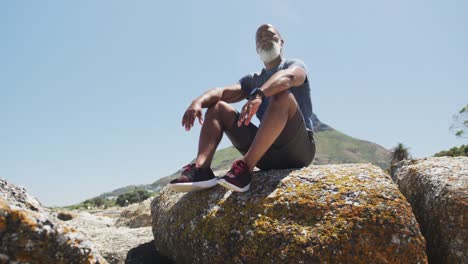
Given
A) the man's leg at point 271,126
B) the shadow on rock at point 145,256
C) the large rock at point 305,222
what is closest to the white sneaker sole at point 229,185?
the large rock at point 305,222

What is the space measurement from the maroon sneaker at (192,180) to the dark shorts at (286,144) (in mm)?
780

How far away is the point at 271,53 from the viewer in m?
5.95

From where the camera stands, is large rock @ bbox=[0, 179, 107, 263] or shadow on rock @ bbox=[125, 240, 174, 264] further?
shadow on rock @ bbox=[125, 240, 174, 264]

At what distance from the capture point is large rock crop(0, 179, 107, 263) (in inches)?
88.0

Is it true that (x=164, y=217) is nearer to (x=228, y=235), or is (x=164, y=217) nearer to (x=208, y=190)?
(x=208, y=190)

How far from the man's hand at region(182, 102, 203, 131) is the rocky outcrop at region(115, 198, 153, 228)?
6371mm

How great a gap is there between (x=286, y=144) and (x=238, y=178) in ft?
3.32

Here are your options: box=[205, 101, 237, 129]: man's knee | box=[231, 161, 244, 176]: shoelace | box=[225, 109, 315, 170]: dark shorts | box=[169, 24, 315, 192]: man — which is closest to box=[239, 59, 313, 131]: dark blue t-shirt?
box=[169, 24, 315, 192]: man

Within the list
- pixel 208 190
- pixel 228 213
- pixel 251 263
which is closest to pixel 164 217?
pixel 208 190

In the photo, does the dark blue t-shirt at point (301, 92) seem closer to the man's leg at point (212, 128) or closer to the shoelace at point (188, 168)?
the man's leg at point (212, 128)

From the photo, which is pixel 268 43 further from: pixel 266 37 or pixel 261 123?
pixel 261 123

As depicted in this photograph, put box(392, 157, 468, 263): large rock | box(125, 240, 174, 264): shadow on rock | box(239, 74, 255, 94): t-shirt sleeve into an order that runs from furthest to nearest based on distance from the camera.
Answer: box(239, 74, 255, 94): t-shirt sleeve → box(125, 240, 174, 264): shadow on rock → box(392, 157, 468, 263): large rock

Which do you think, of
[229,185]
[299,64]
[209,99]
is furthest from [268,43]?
[229,185]

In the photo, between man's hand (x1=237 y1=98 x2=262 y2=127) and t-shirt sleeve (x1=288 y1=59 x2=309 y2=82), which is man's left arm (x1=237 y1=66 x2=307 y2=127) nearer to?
man's hand (x1=237 y1=98 x2=262 y2=127)
